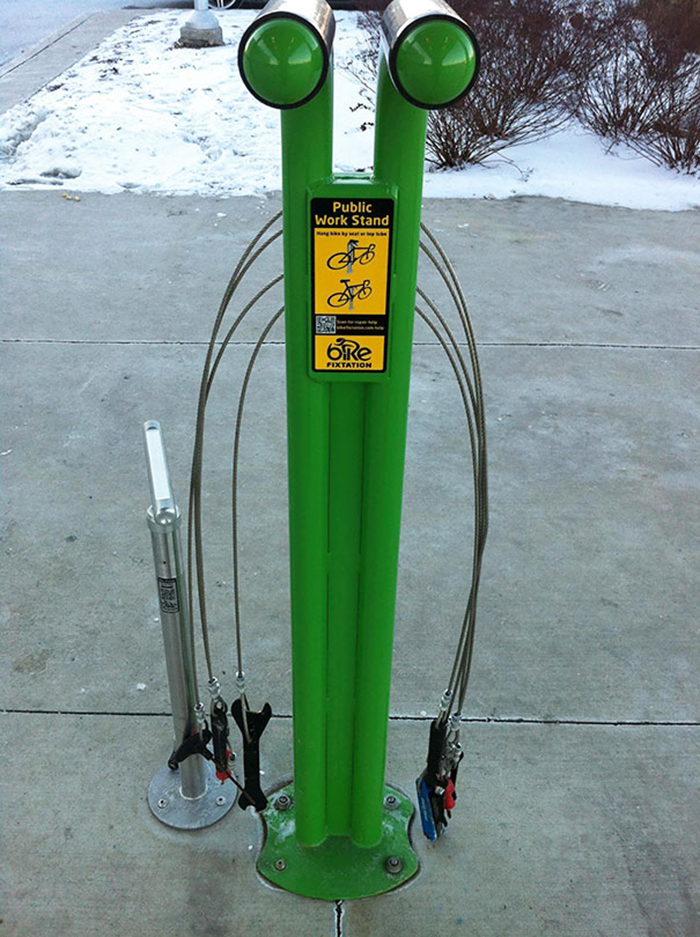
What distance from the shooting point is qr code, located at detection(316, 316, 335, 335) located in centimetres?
141

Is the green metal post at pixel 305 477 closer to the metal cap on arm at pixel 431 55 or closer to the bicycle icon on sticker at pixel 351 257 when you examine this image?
the bicycle icon on sticker at pixel 351 257

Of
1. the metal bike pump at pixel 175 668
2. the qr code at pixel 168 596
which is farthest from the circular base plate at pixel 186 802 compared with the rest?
the qr code at pixel 168 596

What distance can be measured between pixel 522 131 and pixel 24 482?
5845mm

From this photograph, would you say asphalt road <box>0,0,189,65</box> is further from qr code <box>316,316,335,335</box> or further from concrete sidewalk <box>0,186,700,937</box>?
qr code <box>316,316,335,335</box>

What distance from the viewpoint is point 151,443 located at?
1.83 m

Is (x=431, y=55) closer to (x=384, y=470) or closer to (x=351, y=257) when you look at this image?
(x=351, y=257)

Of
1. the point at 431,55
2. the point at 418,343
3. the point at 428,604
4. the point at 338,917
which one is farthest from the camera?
the point at 418,343

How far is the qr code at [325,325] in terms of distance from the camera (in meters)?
1.41

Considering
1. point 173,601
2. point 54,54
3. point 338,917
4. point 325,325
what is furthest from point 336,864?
point 54,54

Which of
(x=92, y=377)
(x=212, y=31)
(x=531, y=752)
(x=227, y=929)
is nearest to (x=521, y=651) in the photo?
(x=531, y=752)

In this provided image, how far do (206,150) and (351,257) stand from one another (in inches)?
259

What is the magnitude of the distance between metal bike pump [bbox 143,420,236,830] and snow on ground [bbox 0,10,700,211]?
5.05 m

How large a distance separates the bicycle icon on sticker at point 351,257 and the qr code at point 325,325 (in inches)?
3.3

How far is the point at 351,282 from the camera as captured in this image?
1386mm
